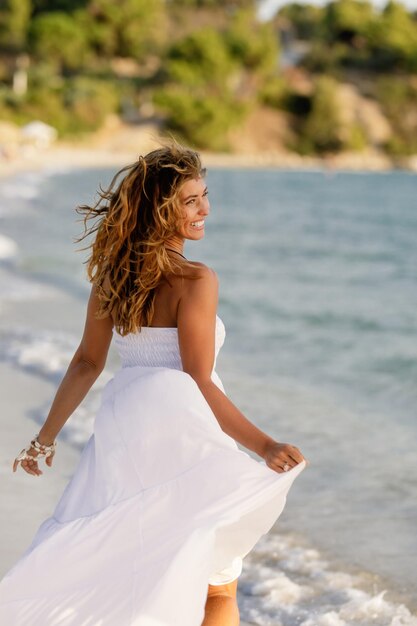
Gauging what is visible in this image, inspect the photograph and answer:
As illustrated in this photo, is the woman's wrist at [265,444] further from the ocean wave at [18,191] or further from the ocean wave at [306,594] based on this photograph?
the ocean wave at [18,191]

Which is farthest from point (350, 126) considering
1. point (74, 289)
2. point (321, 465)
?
point (321, 465)

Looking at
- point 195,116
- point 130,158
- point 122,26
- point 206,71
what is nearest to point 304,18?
point 206,71

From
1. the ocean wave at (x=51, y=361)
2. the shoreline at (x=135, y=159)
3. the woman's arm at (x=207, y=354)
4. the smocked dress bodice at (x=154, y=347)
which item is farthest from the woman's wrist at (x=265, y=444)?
the shoreline at (x=135, y=159)

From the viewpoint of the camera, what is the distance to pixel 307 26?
3967 inches

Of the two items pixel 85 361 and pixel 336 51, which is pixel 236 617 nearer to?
pixel 85 361

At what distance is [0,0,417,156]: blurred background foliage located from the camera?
6831cm

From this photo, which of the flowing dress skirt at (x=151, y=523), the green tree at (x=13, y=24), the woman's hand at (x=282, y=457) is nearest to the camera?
the flowing dress skirt at (x=151, y=523)

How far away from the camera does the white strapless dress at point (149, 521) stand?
6.28 feet

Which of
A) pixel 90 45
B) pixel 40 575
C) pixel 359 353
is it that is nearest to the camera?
pixel 40 575

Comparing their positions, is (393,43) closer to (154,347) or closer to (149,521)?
(154,347)

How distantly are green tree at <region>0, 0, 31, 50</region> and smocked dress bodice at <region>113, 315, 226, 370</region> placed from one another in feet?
238

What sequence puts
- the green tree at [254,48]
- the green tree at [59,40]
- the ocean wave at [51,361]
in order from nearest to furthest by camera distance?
the ocean wave at [51,361], the green tree at [59,40], the green tree at [254,48]

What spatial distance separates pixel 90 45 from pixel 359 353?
69.6 m

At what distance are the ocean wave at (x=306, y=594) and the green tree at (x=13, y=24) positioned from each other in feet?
235
